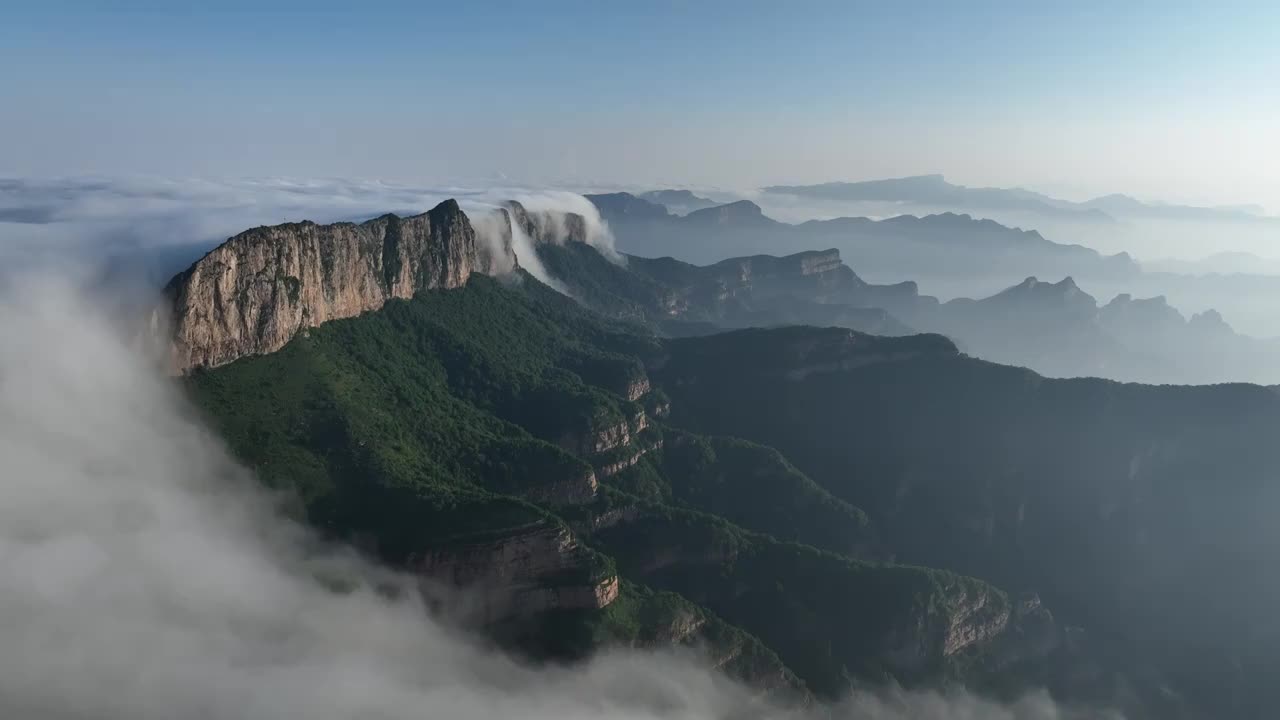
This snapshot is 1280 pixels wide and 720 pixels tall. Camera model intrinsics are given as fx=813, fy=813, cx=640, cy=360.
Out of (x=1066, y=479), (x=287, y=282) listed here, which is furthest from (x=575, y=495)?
(x=1066, y=479)

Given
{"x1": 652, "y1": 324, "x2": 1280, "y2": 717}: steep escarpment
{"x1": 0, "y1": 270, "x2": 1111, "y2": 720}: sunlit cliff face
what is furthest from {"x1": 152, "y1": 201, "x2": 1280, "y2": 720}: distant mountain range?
{"x1": 0, "y1": 270, "x2": 1111, "y2": 720}: sunlit cliff face

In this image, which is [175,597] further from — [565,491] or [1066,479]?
[1066,479]

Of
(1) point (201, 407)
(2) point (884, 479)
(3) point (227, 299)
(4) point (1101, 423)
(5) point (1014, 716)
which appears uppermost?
(3) point (227, 299)

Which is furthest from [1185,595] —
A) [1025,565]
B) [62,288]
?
[62,288]

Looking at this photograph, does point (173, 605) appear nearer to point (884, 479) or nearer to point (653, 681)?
point (653, 681)

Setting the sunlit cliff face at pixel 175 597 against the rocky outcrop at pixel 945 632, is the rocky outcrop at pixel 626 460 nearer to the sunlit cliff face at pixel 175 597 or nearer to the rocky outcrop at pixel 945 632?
the sunlit cliff face at pixel 175 597

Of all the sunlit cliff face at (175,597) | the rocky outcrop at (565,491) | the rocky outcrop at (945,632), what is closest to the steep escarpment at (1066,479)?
the rocky outcrop at (945,632)
